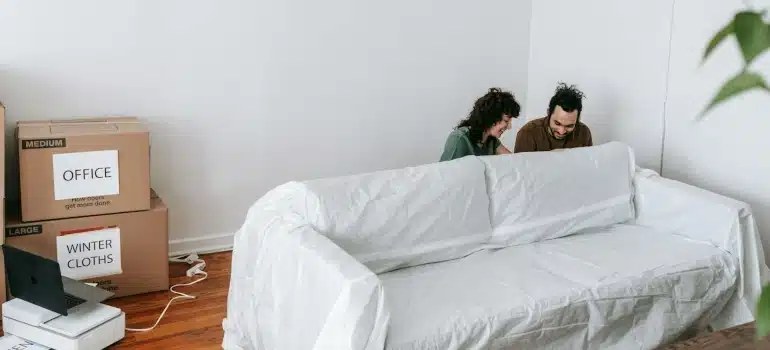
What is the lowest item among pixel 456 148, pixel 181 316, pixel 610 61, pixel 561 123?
pixel 181 316

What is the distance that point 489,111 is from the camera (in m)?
3.13

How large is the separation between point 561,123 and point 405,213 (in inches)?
46.7

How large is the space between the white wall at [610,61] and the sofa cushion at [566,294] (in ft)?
2.87

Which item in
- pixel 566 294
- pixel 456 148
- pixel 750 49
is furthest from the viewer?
pixel 456 148

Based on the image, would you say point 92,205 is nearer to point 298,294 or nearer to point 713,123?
point 298,294

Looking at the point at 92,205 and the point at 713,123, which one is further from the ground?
the point at 713,123

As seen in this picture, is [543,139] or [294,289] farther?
[543,139]

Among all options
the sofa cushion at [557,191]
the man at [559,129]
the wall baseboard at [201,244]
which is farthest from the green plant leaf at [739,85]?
the wall baseboard at [201,244]

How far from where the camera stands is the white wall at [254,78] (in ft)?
9.89

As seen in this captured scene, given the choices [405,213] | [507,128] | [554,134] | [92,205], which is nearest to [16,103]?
[92,205]

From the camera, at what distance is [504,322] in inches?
85.7

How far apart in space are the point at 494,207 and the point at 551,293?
52 centimetres

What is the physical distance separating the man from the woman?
0.23 m

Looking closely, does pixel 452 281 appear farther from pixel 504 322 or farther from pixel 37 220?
pixel 37 220
